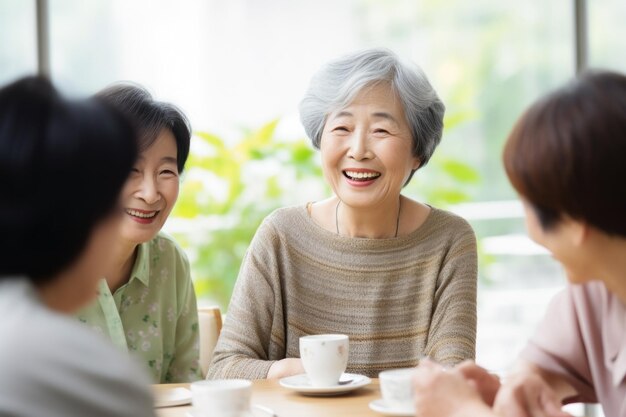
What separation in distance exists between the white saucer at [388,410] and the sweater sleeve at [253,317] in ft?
1.64

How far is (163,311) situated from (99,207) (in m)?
1.39

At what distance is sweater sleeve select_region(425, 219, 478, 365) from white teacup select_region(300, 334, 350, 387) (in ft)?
1.36

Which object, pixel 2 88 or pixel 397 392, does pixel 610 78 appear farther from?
pixel 2 88

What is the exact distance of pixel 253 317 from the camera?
2.18m

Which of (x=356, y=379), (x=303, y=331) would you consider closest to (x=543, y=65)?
(x=303, y=331)

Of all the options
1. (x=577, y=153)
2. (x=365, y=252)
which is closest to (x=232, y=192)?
(x=365, y=252)

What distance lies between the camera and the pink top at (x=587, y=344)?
151 centimetres

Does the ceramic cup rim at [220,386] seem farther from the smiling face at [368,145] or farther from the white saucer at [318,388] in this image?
the smiling face at [368,145]

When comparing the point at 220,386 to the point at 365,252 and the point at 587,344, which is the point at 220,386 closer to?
the point at 587,344

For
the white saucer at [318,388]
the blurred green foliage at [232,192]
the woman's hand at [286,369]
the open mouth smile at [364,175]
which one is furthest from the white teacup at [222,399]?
the blurred green foliage at [232,192]

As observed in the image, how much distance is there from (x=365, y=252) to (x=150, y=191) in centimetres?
53

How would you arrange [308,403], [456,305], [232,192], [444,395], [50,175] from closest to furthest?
[50,175]
[444,395]
[308,403]
[456,305]
[232,192]

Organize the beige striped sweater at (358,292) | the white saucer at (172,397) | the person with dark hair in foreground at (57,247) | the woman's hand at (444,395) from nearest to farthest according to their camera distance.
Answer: the person with dark hair in foreground at (57,247)
the woman's hand at (444,395)
the white saucer at (172,397)
the beige striped sweater at (358,292)

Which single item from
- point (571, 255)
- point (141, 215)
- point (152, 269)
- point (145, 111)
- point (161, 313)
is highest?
point (145, 111)
